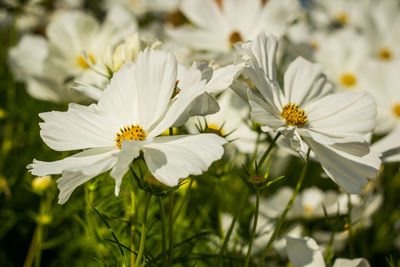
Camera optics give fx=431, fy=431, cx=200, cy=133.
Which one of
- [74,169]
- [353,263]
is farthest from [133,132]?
[353,263]

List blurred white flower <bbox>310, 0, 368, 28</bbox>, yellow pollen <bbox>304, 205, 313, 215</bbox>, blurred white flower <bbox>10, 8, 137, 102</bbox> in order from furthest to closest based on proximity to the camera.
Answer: blurred white flower <bbox>310, 0, 368, 28</bbox> < blurred white flower <bbox>10, 8, 137, 102</bbox> < yellow pollen <bbox>304, 205, 313, 215</bbox>

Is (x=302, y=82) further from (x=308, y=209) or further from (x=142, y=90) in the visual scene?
(x=308, y=209)

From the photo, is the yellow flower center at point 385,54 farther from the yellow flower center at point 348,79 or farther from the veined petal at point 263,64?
the veined petal at point 263,64

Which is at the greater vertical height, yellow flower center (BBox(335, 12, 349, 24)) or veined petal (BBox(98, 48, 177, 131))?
veined petal (BBox(98, 48, 177, 131))

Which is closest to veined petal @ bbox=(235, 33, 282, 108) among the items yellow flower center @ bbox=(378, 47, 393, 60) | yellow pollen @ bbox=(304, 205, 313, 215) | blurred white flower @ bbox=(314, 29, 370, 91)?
yellow pollen @ bbox=(304, 205, 313, 215)

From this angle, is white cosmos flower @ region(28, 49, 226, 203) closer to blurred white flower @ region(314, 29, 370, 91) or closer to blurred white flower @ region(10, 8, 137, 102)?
blurred white flower @ region(10, 8, 137, 102)
